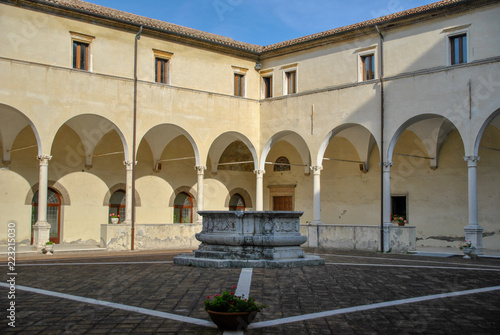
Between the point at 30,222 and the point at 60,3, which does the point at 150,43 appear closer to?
the point at 60,3

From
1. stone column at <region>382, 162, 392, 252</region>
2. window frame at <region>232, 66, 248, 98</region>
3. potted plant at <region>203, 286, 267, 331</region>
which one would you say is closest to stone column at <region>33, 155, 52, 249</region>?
window frame at <region>232, 66, 248, 98</region>

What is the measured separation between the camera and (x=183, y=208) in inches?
891

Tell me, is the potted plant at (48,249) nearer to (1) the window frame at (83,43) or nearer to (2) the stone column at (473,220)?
(1) the window frame at (83,43)

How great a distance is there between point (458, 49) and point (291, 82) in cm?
658

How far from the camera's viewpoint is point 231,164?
23953 millimetres

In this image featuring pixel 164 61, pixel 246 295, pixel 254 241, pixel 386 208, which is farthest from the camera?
pixel 164 61

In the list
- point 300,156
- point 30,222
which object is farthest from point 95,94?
point 300,156

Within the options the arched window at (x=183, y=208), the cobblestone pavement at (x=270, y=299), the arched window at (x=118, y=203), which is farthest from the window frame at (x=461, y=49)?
the arched window at (x=118, y=203)

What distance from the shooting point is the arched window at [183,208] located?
22438 mm

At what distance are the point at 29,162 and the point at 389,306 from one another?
1507cm

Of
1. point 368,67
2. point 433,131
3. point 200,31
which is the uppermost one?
point 200,31

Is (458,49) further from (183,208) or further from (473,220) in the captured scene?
(183,208)

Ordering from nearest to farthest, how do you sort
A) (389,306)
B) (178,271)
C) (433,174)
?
(389,306) < (178,271) < (433,174)

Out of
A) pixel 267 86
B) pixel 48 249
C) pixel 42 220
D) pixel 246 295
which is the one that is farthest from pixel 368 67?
pixel 246 295
